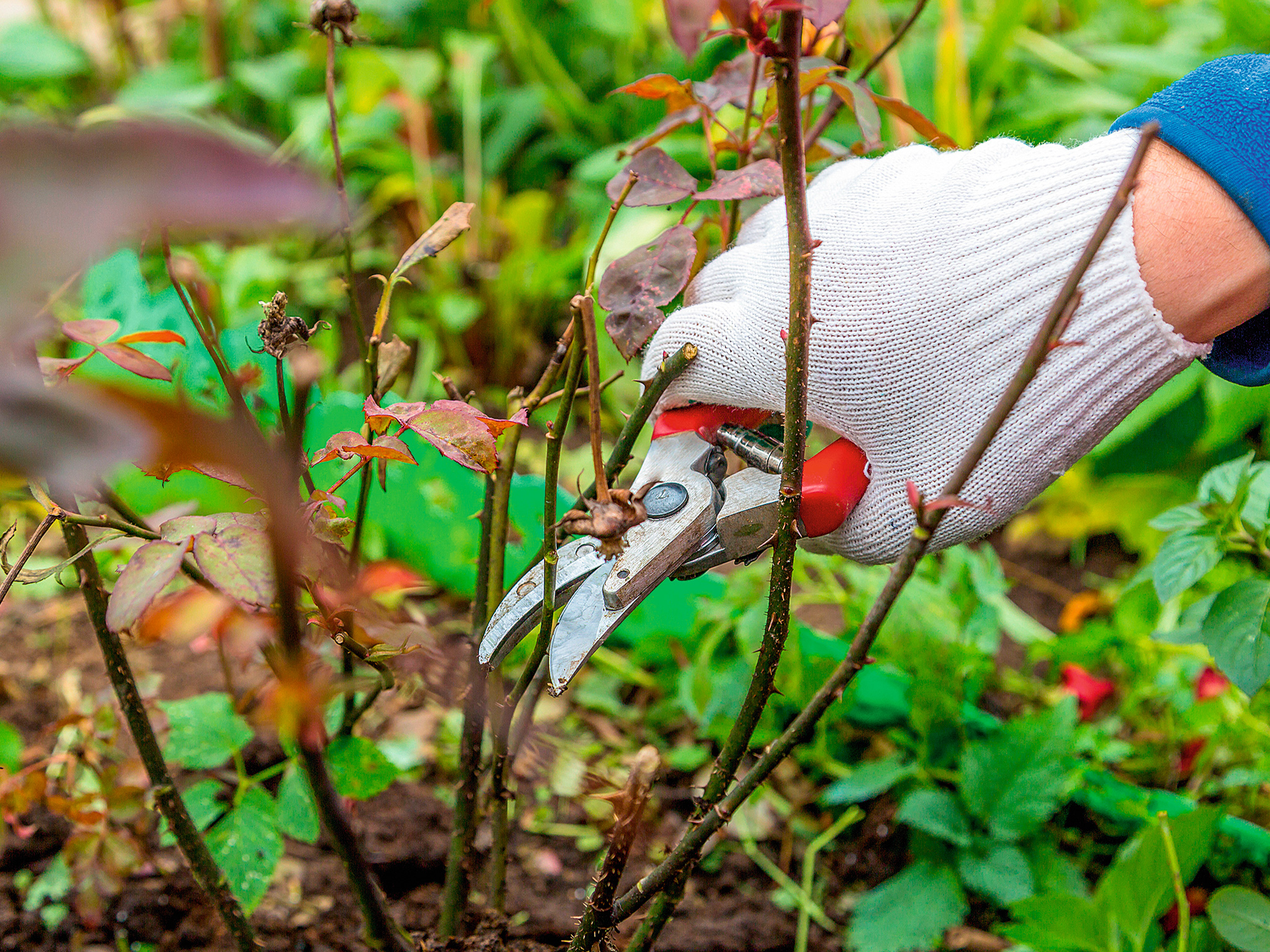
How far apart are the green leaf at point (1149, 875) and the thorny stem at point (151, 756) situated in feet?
2.51

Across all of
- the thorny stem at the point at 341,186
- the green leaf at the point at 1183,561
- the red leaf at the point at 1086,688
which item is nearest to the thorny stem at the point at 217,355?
the thorny stem at the point at 341,186

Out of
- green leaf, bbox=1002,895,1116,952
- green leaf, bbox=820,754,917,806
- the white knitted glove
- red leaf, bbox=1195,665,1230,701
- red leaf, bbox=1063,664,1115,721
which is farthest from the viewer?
red leaf, bbox=1063,664,1115,721

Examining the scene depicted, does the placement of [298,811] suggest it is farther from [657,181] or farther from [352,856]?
[657,181]

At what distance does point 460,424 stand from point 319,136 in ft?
6.94

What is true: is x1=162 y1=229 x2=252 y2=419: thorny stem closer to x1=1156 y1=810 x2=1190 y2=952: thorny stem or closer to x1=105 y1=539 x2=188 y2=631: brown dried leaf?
x1=105 y1=539 x2=188 y2=631: brown dried leaf

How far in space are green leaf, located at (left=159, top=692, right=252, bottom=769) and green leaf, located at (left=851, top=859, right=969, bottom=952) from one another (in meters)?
0.68

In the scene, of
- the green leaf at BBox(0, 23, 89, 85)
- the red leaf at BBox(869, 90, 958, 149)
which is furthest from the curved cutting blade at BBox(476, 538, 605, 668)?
the green leaf at BBox(0, 23, 89, 85)

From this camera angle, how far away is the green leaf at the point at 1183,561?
803mm

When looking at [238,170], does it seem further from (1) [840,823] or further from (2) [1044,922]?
(1) [840,823]

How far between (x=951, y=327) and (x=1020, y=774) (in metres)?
0.64

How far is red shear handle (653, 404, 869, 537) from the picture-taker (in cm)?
72

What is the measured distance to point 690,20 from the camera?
0.50 m

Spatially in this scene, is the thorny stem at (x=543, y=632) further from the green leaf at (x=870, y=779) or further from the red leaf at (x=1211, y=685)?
the red leaf at (x=1211, y=685)

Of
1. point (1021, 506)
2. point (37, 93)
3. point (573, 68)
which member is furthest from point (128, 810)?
point (37, 93)
